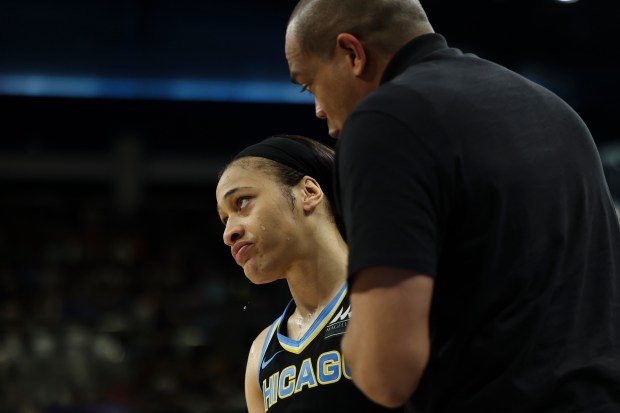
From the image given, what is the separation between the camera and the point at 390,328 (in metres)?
1.34

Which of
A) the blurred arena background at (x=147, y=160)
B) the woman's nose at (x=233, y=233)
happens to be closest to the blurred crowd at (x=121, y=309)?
the blurred arena background at (x=147, y=160)

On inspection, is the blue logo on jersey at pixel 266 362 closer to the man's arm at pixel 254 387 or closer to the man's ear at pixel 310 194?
the man's arm at pixel 254 387

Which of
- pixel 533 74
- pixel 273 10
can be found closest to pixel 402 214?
pixel 273 10

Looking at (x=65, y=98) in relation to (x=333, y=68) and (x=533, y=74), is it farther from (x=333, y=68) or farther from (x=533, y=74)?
(x=333, y=68)

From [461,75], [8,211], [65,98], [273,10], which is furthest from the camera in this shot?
[8,211]

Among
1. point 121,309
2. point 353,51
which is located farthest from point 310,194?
point 121,309

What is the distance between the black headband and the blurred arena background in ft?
13.2

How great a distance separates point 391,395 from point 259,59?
5.83 meters

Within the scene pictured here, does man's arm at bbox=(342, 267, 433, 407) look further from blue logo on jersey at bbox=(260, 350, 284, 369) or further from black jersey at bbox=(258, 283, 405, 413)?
blue logo on jersey at bbox=(260, 350, 284, 369)

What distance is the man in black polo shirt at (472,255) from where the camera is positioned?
136 centimetres

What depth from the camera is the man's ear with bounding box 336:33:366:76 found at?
1599mm

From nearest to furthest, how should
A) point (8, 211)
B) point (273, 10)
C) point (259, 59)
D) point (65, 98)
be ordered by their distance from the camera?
point (273, 10)
point (259, 59)
point (65, 98)
point (8, 211)

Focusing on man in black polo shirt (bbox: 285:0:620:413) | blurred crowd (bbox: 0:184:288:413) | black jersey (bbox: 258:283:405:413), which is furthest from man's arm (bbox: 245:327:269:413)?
blurred crowd (bbox: 0:184:288:413)

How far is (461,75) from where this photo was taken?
1.54m
